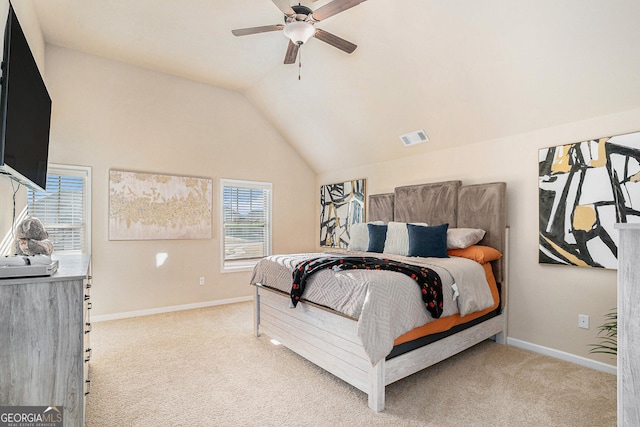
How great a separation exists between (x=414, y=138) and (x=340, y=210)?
1.74 meters

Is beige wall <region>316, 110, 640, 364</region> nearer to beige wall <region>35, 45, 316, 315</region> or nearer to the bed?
the bed

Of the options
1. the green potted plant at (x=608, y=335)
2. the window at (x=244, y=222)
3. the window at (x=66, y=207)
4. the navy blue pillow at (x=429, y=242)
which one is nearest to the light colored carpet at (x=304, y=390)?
the green potted plant at (x=608, y=335)

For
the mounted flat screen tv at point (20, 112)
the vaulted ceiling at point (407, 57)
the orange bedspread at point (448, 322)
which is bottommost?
the orange bedspread at point (448, 322)

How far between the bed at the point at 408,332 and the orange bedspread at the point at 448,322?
0.03 ft

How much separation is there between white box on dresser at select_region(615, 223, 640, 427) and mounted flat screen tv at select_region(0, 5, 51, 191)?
2.56 m

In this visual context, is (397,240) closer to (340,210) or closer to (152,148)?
(340,210)

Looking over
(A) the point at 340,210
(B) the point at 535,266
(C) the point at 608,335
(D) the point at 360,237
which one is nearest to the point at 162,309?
(D) the point at 360,237

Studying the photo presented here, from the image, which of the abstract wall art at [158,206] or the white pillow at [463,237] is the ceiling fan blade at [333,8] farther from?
the abstract wall art at [158,206]

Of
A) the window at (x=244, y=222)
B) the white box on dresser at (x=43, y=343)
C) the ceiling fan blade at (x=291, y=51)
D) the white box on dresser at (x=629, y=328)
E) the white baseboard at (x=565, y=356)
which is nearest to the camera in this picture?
the white box on dresser at (x=629, y=328)

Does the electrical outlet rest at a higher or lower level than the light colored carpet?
higher

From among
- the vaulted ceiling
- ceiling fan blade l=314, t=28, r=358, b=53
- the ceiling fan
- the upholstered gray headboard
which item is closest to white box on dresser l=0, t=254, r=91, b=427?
the ceiling fan

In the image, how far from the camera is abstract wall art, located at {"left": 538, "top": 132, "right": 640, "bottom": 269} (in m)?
2.58

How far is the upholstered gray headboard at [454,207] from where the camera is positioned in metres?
3.28

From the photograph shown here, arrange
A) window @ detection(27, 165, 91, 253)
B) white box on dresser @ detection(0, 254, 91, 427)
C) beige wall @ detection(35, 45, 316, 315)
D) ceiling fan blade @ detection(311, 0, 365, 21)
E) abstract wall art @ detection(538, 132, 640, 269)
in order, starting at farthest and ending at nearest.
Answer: beige wall @ detection(35, 45, 316, 315)
window @ detection(27, 165, 91, 253)
abstract wall art @ detection(538, 132, 640, 269)
ceiling fan blade @ detection(311, 0, 365, 21)
white box on dresser @ detection(0, 254, 91, 427)
